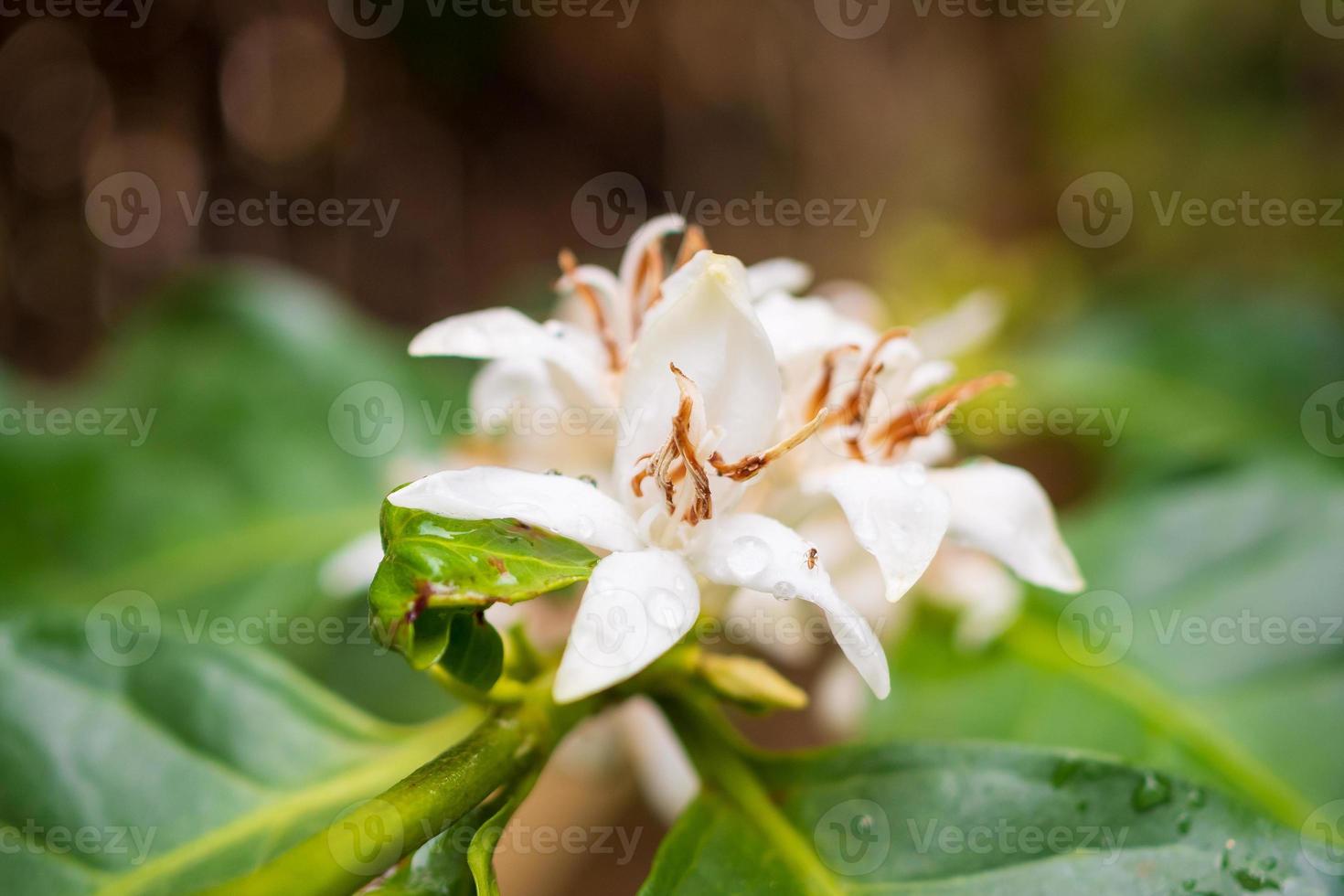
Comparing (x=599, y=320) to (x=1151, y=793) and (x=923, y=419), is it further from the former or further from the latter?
(x=1151, y=793)

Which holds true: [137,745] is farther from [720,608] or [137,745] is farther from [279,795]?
[720,608]

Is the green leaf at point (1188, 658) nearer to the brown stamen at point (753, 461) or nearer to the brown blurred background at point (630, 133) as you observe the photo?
the brown stamen at point (753, 461)

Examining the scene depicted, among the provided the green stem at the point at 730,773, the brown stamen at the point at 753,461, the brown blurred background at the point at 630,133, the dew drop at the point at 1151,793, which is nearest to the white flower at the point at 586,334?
the brown stamen at the point at 753,461

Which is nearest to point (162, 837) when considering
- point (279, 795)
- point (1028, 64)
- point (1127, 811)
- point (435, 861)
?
point (279, 795)

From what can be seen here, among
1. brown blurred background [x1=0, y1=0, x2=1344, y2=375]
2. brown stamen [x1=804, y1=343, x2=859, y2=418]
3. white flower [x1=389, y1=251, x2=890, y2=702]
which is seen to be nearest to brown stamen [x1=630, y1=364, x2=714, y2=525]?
white flower [x1=389, y1=251, x2=890, y2=702]

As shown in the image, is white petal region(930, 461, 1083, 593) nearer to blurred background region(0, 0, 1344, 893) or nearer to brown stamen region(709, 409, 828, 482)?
brown stamen region(709, 409, 828, 482)
